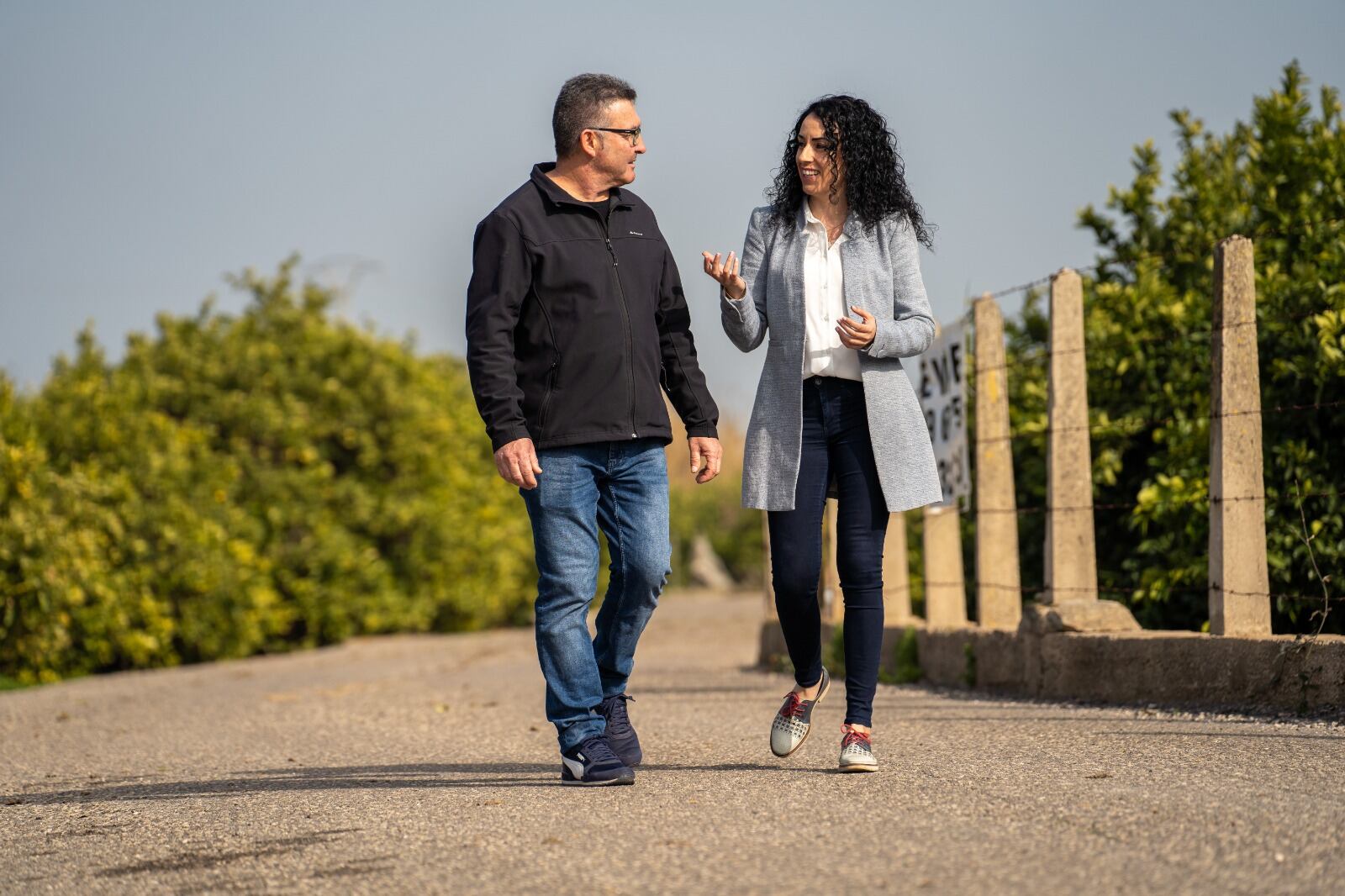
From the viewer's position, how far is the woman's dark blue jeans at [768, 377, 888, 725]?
16.6 ft

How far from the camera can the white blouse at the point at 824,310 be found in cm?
509

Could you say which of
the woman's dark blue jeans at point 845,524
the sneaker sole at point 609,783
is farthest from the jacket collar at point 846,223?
the sneaker sole at point 609,783

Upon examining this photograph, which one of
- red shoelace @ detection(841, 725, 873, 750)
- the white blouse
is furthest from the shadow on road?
the white blouse

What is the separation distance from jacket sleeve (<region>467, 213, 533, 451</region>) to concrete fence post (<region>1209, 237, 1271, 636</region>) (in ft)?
10.4

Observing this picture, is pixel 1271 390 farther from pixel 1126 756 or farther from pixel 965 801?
pixel 965 801

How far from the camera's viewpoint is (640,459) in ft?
16.8

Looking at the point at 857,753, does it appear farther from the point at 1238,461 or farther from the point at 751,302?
the point at 1238,461

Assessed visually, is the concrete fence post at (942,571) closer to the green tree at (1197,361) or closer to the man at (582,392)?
the green tree at (1197,361)

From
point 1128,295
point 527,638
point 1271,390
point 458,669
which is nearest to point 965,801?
point 1271,390

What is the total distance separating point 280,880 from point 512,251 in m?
2.07

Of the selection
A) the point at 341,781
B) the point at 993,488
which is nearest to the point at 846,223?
the point at 341,781

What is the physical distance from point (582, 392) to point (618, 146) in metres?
0.82

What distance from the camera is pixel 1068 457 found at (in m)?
7.87

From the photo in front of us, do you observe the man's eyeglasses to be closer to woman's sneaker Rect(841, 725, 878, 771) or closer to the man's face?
the man's face
